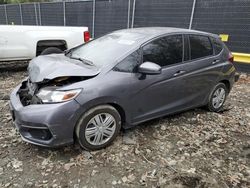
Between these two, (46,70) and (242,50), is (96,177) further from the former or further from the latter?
(242,50)

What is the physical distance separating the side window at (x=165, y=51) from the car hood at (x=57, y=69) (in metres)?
0.88

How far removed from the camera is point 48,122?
3191 millimetres

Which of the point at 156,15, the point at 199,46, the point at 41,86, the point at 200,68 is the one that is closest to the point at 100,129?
the point at 41,86

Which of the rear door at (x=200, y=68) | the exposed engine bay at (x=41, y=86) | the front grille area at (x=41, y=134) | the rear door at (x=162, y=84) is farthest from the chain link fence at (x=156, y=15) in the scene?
the front grille area at (x=41, y=134)

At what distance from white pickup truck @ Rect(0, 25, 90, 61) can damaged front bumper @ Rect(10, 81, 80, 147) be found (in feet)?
13.7

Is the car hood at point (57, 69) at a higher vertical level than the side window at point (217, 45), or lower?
lower

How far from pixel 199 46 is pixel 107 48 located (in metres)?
1.69

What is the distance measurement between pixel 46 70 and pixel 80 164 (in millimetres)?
1369

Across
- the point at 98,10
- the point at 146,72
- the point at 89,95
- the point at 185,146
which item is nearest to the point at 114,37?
the point at 146,72

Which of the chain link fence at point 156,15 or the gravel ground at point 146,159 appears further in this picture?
the chain link fence at point 156,15

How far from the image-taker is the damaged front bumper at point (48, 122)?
320 cm

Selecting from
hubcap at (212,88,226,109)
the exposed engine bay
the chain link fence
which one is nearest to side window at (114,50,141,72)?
the exposed engine bay

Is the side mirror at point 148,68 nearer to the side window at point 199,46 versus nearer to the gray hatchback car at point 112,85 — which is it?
the gray hatchback car at point 112,85

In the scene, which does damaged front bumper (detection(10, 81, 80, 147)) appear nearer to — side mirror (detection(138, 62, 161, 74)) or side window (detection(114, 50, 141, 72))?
side window (detection(114, 50, 141, 72))
